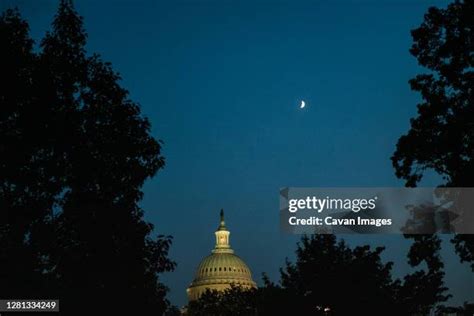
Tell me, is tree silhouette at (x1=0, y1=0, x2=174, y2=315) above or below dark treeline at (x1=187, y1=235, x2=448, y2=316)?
below

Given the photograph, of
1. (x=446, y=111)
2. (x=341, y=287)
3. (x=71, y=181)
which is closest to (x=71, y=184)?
(x=71, y=181)

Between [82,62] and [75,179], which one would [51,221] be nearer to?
[75,179]

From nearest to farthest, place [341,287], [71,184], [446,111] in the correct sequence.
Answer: [71,184] < [446,111] < [341,287]

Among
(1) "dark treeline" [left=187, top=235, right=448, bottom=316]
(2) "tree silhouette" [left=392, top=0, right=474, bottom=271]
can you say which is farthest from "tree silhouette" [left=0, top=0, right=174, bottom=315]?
(1) "dark treeline" [left=187, top=235, right=448, bottom=316]

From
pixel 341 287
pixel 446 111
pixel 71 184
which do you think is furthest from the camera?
pixel 341 287

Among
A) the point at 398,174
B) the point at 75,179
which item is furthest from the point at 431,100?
the point at 75,179

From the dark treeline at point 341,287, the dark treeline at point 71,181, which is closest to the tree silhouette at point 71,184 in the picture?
the dark treeline at point 71,181

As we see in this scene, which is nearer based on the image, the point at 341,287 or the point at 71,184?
the point at 71,184

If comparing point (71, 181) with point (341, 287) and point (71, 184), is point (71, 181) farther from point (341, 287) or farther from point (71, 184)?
point (341, 287)

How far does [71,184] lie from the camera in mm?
17781

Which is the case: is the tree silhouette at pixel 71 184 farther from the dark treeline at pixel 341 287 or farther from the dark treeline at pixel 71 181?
the dark treeline at pixel 341 287

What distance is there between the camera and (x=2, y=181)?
1772cm

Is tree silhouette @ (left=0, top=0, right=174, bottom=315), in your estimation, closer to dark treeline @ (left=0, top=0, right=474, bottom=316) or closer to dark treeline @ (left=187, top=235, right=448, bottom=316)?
dark treeline @ (left=0, top=0, right=474, bottom=316)

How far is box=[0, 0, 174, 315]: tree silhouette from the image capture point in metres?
17.4
